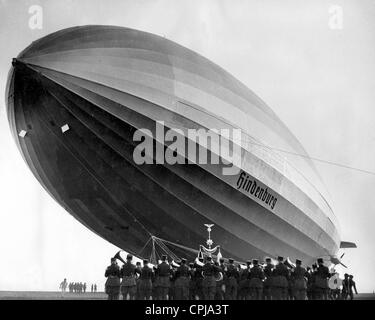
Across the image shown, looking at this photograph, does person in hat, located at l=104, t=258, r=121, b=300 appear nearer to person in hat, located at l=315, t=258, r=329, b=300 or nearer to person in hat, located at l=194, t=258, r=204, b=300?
person in hat, located at l=194, t=258, r=204, b=300

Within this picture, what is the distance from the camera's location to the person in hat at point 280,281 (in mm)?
12141

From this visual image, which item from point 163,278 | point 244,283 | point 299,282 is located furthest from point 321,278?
point 163,278

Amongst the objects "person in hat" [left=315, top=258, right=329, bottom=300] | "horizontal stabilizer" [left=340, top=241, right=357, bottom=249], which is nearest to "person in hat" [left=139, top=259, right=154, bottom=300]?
"person in hat" [left=315, top=258, right=329, bottom=300]

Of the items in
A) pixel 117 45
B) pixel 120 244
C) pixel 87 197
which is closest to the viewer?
pixel 117 45

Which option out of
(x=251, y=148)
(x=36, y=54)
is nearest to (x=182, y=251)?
(x=251, y=148)

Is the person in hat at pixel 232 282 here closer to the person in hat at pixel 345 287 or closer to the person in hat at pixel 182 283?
the person in hat at pixel 182 283

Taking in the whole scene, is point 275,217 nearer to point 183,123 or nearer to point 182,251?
point 182,251

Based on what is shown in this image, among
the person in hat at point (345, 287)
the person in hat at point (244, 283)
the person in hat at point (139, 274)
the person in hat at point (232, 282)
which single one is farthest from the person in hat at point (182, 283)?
the person in hat at point (345, 287)

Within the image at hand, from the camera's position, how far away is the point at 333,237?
63.7 ft

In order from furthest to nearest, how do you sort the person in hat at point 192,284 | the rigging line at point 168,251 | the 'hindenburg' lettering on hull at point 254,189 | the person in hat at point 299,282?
the rigging line at point 168,251, the 'hindenburg' lettering on hull at point 254,189, the person in hat at point 192,284, the person in hat at point 299,282

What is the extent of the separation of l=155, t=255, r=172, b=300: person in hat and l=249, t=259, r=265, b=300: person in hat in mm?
2214

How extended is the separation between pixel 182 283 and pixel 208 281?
2.36 feet

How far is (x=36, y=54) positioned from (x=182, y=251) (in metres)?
7.32
